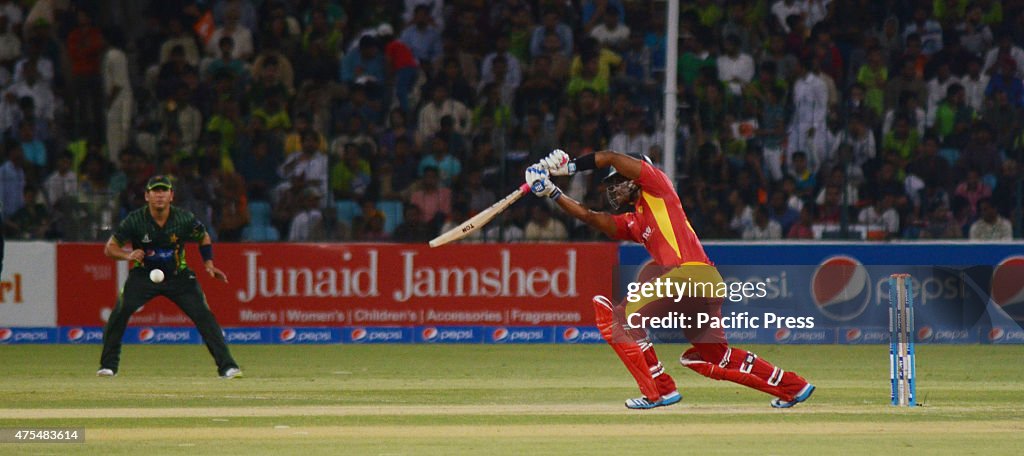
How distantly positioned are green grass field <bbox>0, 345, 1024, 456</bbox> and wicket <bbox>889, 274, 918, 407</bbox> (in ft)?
0.50

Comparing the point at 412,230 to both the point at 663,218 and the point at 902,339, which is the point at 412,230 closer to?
the point at 663,218

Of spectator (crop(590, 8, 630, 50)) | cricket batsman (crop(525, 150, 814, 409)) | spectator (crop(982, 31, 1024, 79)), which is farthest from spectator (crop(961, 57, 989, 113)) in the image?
cricket batsman (crop(525, 150, 814, 409))

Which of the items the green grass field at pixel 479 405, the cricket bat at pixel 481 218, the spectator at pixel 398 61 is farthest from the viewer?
the spectator at pixel 398 61

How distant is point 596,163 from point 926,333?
7.88 metres

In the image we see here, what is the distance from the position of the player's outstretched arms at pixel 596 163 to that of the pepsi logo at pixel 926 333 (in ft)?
24.9

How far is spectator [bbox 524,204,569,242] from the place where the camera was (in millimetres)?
16781

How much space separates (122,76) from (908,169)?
9450 millimetres

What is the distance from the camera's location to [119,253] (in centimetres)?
1297

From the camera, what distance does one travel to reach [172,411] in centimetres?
1052

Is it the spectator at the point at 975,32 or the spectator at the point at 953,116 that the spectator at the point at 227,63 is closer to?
the spectator at the point at 953,116

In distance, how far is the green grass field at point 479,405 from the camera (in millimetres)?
8883

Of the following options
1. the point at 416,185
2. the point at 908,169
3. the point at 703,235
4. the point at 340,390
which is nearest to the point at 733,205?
the point at 703,235

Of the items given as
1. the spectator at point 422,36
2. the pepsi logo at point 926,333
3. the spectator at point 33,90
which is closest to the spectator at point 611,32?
the spectator at point 422,36

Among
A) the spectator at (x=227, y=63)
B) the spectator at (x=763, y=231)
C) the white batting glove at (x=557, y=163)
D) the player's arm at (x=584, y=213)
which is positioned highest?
the spectator at (x=227, y=63)
